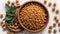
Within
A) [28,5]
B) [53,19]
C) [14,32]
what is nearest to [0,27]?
[14,32]

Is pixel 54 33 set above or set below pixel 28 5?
below

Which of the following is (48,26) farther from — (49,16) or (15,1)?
(15,1)

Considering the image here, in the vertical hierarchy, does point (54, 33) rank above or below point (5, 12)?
below

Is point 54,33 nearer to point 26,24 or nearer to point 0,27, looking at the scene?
point 26,24

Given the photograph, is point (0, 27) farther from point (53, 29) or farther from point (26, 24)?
point (53, 29)

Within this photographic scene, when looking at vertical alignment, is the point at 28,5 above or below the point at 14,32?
above

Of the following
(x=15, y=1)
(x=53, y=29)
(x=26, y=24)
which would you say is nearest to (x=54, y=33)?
(x=53, y=29)

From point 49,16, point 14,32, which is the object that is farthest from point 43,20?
point 14,32
